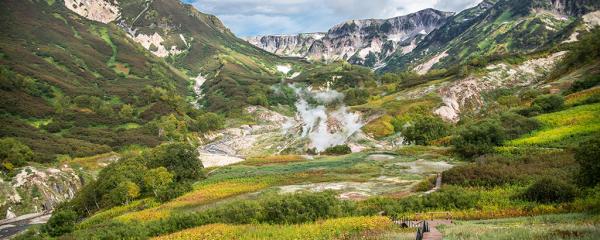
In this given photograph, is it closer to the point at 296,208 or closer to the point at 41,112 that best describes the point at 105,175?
the point at 296,208

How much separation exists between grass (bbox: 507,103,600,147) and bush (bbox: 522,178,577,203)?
91.7 feet

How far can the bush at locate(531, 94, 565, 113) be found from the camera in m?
80.1

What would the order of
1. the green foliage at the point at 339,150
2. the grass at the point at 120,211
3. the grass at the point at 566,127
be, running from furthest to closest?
the green foliage at the point at 339,150 < the grass at the point at 120,211 < the grass at the point at 566,127

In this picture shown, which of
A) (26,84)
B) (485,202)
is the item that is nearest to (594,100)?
(485,202)

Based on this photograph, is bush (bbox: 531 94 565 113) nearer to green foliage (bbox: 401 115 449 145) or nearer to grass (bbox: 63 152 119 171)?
green foliage (bbox: 401 115 449 145)

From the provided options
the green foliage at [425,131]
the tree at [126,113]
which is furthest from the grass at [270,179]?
the tree at [126,113]

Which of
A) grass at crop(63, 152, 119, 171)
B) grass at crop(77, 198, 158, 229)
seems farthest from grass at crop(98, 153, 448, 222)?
grass at crop(63, 152, 119, 171)

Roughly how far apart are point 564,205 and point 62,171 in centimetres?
11836

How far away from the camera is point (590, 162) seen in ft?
93.2

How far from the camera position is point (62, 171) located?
11519 centimetres

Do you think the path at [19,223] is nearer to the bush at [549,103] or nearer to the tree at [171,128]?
the tree at [171,128]

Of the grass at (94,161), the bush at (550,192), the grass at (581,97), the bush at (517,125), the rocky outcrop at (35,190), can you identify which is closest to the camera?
the bush at (550,192)

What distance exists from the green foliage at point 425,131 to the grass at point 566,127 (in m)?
24.4

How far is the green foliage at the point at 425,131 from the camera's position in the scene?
320 feet
